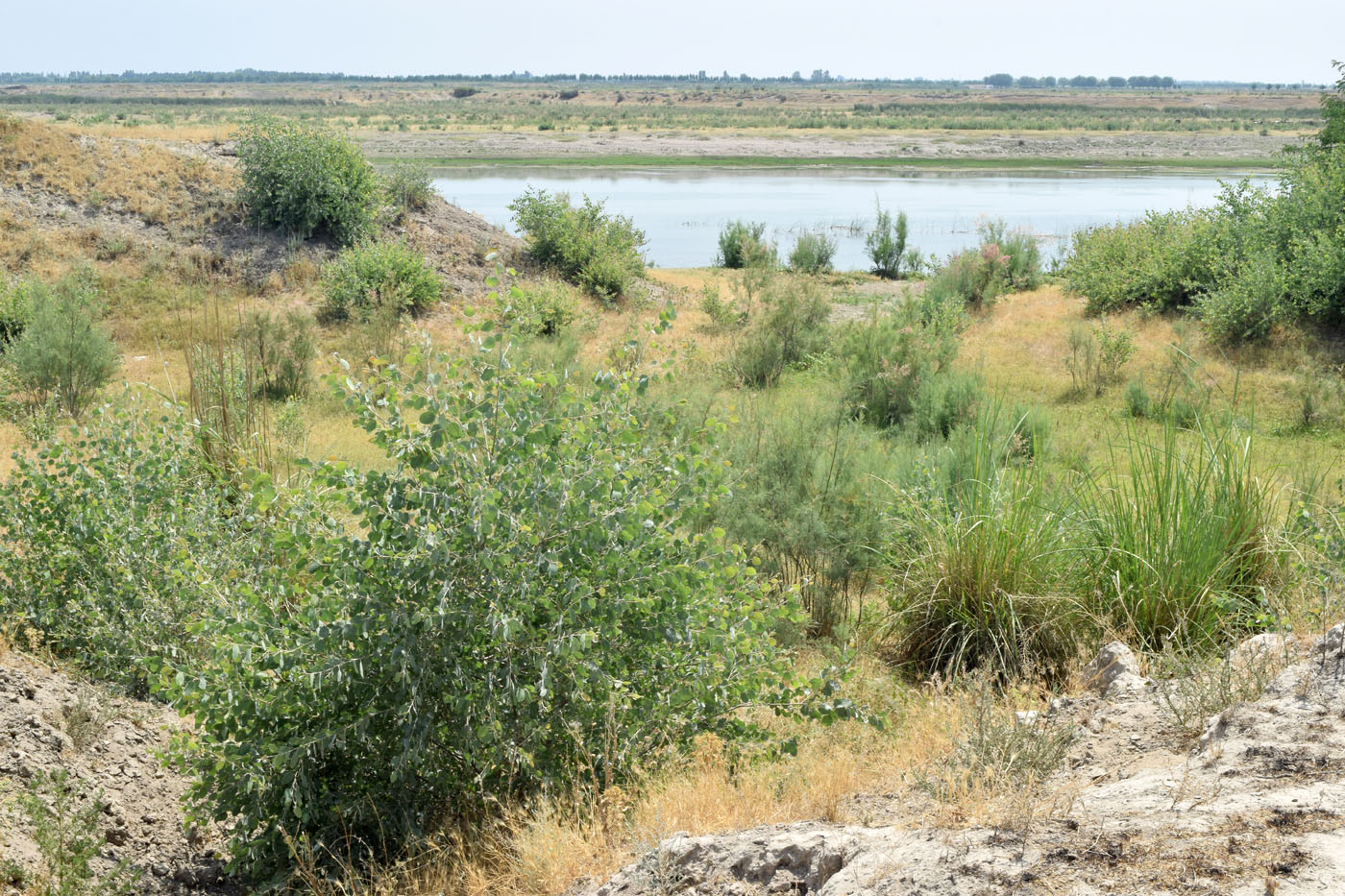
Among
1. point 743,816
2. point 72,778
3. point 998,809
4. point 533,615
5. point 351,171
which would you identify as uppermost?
point 351,171

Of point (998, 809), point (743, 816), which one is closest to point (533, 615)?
point (743, 816)

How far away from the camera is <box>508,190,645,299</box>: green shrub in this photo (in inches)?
786

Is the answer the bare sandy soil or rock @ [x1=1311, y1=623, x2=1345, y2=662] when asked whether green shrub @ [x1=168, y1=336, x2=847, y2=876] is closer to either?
rock @ [x1=1311, y1=623, x2=1345, y2=662]

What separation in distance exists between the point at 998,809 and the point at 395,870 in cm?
211

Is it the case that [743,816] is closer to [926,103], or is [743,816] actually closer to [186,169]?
[186,169]

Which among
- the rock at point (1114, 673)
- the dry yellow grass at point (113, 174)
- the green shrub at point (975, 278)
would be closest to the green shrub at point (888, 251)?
the green shrub at point (975, 278)

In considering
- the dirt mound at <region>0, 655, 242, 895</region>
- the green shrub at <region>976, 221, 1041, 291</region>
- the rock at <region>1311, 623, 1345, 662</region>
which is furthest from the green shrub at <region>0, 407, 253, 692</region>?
the green shrub at <region>976, 221, 1041, 291</region>

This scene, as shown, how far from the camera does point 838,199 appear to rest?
41969mm

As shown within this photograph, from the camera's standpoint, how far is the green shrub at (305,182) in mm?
19016

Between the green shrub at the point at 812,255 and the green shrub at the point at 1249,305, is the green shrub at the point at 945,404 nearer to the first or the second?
the green shrub at the point at 1249,305

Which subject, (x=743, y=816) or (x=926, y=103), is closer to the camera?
(x=743, y=816)

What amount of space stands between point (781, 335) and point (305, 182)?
942cm

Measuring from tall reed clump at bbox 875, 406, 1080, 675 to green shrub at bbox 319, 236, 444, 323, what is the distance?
11.5 m

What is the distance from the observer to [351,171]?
19.6 m
